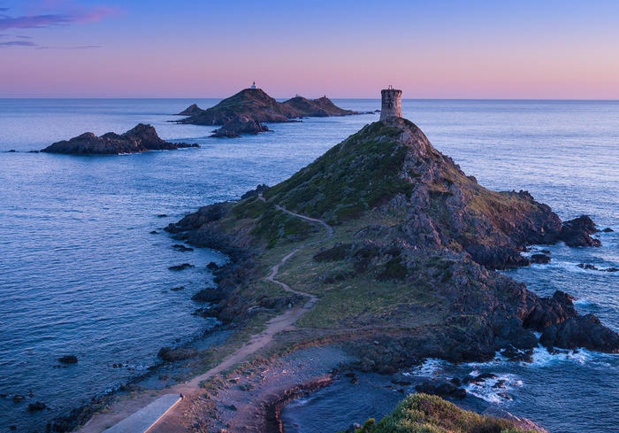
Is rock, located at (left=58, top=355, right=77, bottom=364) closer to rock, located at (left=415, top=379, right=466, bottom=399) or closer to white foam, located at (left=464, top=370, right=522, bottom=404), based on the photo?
rock, located at (left=415, top=379, right=466, bottom=399)

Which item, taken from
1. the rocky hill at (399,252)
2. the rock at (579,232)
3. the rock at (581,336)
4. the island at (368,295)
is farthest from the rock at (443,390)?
the rock at (579,232)

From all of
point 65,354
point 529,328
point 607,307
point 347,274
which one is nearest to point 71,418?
point 65,354

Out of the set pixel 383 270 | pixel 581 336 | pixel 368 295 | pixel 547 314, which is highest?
pixel 383 270

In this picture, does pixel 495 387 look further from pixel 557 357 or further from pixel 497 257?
pixel 497 257

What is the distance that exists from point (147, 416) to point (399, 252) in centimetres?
4143

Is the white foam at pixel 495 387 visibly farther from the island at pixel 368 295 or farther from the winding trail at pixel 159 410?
the winding trail at pixel 159 410

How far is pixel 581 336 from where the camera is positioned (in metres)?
60.5

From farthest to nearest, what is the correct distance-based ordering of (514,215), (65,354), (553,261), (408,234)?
(514,215) → (553,261) → (408,234) → (65,354)

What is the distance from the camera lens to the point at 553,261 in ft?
296

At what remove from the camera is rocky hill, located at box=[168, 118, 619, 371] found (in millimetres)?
60656

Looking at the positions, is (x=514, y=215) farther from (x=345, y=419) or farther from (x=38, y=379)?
(x=38, y=379)

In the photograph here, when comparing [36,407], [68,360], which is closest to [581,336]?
[68,360]

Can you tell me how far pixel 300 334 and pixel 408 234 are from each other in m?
29.7

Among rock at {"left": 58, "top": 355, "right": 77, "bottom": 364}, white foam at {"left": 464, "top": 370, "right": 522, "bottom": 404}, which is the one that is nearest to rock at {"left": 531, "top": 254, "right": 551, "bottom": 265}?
white foam at {"left": 464, "top": 370, "right": 522, "bottom": 404}
